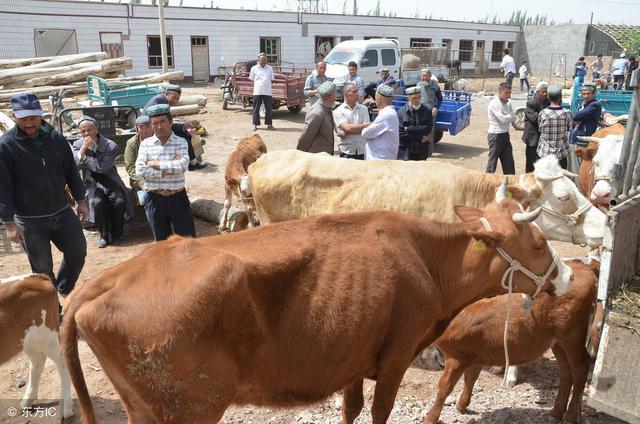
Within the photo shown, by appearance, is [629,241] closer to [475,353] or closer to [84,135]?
[475,353]

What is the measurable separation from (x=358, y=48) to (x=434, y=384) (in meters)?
17.6

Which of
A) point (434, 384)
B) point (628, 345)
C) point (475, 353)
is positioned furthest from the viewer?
point (434, 384)

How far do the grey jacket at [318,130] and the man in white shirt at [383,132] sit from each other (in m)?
0.67

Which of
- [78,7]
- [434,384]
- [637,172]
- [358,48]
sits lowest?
[434,384]

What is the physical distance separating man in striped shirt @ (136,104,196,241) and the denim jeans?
818mm

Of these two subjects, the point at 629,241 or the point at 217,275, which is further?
the point at 629,241

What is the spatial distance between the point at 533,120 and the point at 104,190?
7.47 m

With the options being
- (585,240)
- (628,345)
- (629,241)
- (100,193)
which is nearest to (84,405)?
(628,345)

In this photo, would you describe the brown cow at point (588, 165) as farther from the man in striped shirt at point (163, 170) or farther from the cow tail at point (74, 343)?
the cow tail at point (74, 343)

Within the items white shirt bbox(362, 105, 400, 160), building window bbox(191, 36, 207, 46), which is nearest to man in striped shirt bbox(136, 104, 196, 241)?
white shirt bbox(362, 105, 400, 160)

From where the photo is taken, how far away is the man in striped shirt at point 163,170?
5.54 metres

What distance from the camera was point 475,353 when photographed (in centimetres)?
431

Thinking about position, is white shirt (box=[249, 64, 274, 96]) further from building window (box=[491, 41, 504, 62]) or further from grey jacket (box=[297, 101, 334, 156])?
building window (box=[491, 41, 504, 62])

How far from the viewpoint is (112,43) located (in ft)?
93.4
